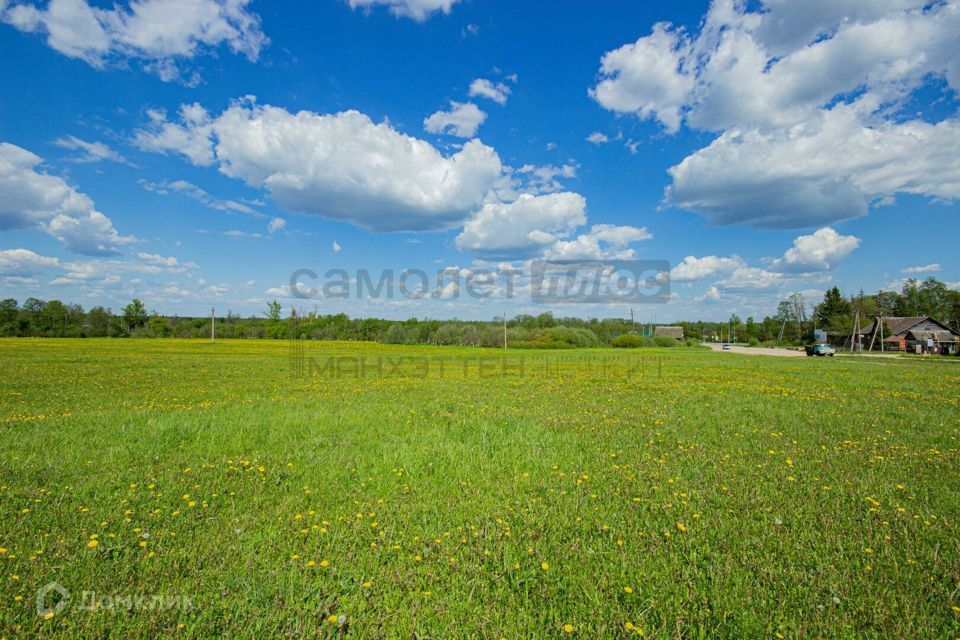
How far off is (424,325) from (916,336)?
3065 inches

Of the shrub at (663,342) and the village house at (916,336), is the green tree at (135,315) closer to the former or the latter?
the shrub at (663,342)

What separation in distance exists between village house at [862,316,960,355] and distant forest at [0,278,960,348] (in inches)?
399

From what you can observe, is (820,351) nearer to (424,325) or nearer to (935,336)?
(935,336)

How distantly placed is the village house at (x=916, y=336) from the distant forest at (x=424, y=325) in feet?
33.2

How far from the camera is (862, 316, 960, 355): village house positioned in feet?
193

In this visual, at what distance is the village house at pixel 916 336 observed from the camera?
193 feet

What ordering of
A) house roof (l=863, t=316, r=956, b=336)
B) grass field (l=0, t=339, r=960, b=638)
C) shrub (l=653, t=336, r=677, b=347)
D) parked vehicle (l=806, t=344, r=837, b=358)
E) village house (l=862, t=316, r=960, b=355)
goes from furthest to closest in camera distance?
shrub (l=653, t=336, r=677, b=347) < house roof (l=863, t=316, r=956, b=336) < village house (l=862, t=316, r=960, b=355) < parked vehicle (l=806, t=344, r=837, b=358) < grass field (l=0, t=339, r=960, b=638)

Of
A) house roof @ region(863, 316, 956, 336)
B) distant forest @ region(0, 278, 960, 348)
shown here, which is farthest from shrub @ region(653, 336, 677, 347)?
house roof @ region(863, 316, 956, 336)

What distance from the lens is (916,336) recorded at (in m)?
62.8

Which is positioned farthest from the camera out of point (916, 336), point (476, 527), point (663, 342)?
point (663, 342)

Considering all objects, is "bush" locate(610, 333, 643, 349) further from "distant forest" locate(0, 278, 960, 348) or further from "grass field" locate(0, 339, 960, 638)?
"grass field" locate(0, 339, 960, 638)

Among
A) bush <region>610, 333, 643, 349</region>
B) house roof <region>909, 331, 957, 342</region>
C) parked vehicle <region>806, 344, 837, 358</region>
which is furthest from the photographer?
bush <region>610, 333, 643, 349</region>

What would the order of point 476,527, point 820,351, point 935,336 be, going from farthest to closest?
point 935,336
point 820,351
point 476,527

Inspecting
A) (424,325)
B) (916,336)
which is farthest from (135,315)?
(916,336)
